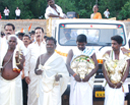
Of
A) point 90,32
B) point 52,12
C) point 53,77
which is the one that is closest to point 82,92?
point 53,77

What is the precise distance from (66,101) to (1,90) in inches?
73.1

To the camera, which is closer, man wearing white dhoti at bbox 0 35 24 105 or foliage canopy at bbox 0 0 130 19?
man wearing white dhoti at bbox 0 35 24 105

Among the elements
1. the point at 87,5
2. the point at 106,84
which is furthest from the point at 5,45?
the point at 87,5

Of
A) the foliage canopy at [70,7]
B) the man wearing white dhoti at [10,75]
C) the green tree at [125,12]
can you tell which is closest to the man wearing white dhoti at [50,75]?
the man wearing white dhoti at [10,75]

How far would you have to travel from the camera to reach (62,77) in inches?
194

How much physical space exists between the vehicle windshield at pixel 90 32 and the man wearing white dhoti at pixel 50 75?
170 cm

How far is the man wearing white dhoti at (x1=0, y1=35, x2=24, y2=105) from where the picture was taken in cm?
489

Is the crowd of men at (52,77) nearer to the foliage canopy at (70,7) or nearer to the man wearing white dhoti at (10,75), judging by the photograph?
the man wearing white dhoti at (10,75)

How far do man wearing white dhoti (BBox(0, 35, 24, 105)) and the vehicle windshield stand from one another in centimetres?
183

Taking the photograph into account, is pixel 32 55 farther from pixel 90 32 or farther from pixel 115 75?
pixel 115 75

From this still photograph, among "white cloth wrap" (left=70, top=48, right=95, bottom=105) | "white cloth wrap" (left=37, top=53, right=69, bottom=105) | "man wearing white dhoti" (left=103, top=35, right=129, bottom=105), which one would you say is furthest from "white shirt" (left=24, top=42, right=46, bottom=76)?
"man wearing white dhoti" (left=103, top=35, right=129, bottom=105)

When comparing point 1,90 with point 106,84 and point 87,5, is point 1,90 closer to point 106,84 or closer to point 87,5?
point 106,84

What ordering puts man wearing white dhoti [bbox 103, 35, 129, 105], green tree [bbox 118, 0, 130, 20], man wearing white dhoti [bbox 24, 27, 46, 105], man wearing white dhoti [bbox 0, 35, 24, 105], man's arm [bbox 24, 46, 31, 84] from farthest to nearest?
green tree [bbox 118, 0, 130, 20]
man wearing white dhoti [bbox 24, 27, 46, 105]
man's arm [bbox 24, 46, 31, 84]
man wearing white dhoti [bbox 0, 35, 24, 105]
man wearing white dhoti [bbox 103, 35, 129, 105]

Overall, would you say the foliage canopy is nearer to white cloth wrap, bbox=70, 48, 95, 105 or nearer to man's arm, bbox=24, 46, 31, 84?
man's arm, bbox=24, 46, 31, 84
